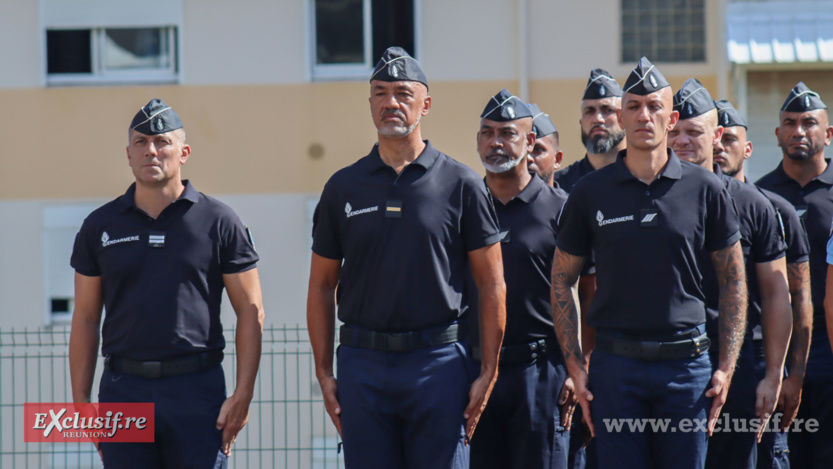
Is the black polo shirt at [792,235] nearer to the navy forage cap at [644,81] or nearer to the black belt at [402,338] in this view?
the navy forage cap at [644,81]

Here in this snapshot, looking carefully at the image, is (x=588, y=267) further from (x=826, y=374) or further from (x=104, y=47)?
(x=104, y=47)

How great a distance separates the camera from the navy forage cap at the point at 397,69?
4191mm

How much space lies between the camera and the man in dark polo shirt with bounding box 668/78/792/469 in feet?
14.9

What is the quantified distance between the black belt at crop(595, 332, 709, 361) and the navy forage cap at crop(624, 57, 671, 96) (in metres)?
1.10

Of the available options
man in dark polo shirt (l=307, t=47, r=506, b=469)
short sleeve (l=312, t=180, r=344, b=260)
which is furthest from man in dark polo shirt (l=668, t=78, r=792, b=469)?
short sleeve (l=312, t=180, r=344, b=260)

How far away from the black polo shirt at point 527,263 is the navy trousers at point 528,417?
0.53 ft

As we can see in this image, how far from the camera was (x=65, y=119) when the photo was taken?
10.9 metres

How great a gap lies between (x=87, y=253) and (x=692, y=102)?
316 cm

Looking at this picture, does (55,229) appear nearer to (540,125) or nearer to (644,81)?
(540,125)

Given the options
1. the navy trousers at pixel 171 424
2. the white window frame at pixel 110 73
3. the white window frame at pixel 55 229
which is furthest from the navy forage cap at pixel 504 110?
the white window frame at pixel 55 229

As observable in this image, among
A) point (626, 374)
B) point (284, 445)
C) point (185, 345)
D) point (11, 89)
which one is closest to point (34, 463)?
point (284, 445)

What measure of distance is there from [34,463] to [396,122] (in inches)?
210

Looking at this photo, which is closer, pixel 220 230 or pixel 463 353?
pixel 463 353

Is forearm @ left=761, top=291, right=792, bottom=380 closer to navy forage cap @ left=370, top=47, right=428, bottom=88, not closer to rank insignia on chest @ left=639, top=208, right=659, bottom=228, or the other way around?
rank insignia on chest @ left=639, top=208, right=659, bottom=228
